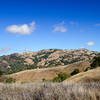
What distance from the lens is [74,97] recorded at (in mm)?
5242

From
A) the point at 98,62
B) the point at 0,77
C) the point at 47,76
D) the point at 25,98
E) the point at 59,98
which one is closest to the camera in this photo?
the point at 59,98

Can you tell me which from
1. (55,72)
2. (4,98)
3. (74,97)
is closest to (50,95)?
(74,97)

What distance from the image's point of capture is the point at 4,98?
602 centimetres

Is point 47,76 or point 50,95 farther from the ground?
point 50,95

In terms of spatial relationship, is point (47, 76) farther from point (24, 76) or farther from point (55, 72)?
point (24, 76)

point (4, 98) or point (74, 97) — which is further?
point (4, 98)

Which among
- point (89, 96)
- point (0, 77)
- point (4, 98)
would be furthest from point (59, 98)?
point (0, 77)

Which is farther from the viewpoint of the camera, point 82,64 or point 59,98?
point 82,64

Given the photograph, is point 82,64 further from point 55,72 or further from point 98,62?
point 98,62

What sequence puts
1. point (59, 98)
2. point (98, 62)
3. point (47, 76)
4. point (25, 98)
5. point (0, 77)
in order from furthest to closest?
point (47, 76) → point (0, 77) → point (98, 62) → point (25, 98) → point (59, 98)

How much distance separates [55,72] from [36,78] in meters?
14.9

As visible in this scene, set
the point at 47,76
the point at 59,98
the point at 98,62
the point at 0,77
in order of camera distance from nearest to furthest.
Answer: the point at 59,98 → the point at 98,62 → the point at 0,77 → the point at 47,76

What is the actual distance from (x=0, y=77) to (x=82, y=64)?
195 ft

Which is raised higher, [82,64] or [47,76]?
[82,64]
